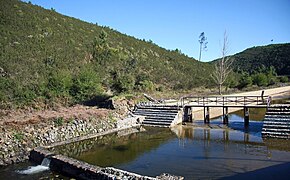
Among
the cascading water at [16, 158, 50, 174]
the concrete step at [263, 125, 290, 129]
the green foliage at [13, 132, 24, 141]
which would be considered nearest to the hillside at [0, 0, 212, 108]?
the green foliage at [13, 132, 24, 141]

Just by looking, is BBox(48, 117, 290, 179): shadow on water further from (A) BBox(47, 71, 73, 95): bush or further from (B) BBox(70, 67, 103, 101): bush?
(A) BBox(47, 71, 73, 95): bush

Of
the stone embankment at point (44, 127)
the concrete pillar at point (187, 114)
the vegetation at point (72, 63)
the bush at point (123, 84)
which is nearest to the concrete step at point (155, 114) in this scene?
the concrete pillar at point (187, 114)

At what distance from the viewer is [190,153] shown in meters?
15.6

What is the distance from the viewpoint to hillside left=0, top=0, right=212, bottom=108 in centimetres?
2825

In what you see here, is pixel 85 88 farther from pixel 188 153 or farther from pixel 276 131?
pixel 276 131

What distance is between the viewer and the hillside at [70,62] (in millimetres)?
28250

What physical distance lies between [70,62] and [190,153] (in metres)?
33.2

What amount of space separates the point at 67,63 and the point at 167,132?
27.1 m

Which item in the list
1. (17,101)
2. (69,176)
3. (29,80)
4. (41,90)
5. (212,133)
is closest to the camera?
(69,176)

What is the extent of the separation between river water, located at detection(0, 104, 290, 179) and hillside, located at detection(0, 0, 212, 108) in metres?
9.70

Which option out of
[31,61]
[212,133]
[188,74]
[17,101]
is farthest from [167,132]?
[188,74]

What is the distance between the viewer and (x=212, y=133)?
20625 mm

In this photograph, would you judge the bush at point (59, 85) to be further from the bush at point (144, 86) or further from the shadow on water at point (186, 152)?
the bush at point (144, 86)

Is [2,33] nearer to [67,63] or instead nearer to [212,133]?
[67,63]
